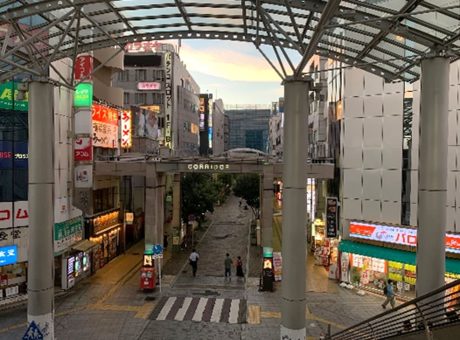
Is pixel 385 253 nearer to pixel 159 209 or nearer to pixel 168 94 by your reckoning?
pixel 159 209

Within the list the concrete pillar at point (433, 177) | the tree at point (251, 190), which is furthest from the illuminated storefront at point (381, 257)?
the tree at point (251, 190)

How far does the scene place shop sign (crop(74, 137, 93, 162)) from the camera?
26359 mm

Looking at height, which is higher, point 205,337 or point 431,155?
point 431,155

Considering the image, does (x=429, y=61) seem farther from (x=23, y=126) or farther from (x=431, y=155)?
(x=23, y=126)

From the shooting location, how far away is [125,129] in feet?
116

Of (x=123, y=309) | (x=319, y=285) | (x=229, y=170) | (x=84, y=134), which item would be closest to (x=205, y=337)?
(x=123, y=309)

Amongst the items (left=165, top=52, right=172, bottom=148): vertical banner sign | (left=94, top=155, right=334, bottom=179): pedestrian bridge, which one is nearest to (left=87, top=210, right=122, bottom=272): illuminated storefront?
(left=94, top=155, right=334, bottom=179): pedestrian bridge

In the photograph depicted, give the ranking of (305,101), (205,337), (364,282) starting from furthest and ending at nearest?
(364,282) < (205,337) < (305,101)

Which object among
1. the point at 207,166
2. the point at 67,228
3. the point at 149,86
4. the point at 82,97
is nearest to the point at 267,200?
the point at 207,166

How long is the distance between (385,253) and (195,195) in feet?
61.7

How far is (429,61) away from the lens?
13.5m

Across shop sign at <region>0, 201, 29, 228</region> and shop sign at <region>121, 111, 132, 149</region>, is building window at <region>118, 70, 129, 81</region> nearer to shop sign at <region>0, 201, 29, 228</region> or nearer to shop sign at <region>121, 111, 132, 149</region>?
shop sign at <region>121, 111, 132, 149</region>

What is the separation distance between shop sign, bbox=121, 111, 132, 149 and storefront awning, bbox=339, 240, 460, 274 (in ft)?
59.2

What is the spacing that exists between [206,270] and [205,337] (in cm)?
1136
